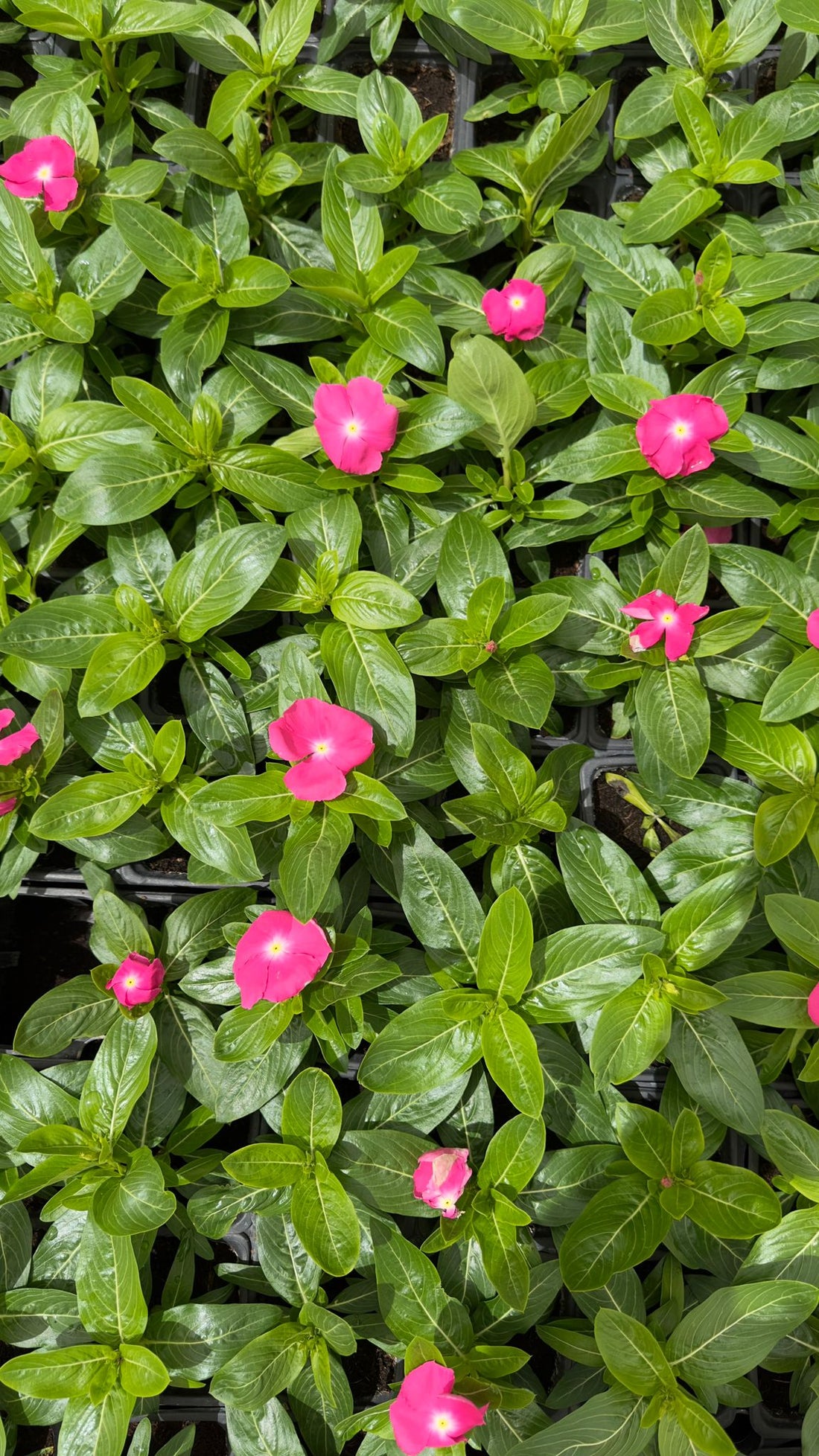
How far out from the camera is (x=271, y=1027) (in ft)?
5.19

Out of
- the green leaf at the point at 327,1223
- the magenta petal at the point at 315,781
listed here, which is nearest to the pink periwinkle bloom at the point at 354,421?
the magenta petal at the point at 315,781

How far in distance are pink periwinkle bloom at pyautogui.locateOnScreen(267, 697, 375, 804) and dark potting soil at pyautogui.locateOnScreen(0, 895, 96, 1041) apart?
707 mm

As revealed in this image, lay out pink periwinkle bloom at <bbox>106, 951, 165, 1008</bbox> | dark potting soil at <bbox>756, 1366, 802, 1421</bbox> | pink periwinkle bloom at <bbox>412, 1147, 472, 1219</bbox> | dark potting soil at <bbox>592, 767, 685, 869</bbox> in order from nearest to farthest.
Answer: pink periwinkle bloom at <bbox>412, 1147, 472, 1219</bbox> < pink periwinkle bloom at <bbox>106, 951, 165, 1008</bbox> < dark potting soil at <bbox>756, 1366, 802, 1421</bbox> < dark potting soil at <bbox>592, 767, 685, 869</bbox>

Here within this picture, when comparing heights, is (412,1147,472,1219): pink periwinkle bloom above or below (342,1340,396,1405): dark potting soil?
above

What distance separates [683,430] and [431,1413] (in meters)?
1.51

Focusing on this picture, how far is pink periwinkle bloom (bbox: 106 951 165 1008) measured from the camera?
161 cm

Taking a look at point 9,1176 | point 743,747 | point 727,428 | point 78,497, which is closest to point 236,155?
point 78,497

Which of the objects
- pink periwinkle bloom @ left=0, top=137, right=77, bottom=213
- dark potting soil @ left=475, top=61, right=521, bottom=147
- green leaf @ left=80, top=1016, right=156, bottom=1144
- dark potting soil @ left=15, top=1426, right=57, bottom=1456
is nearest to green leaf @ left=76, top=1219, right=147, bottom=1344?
green leaf @ left=80, top=1016, right=156, bottom=1144

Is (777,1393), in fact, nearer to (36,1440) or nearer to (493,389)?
(36,1440)

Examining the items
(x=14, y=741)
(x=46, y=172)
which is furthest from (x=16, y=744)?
(x=46, y=172)

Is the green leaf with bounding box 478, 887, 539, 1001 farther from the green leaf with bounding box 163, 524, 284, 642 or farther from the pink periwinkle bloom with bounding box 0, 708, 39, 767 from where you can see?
the pink periwinkle bloom with bounding box 0, 708, 39, 767

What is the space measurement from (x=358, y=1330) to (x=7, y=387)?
1765 millimetres

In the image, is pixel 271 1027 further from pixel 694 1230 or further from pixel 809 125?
pixel 809 125

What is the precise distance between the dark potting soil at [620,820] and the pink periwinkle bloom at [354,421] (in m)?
0.74
